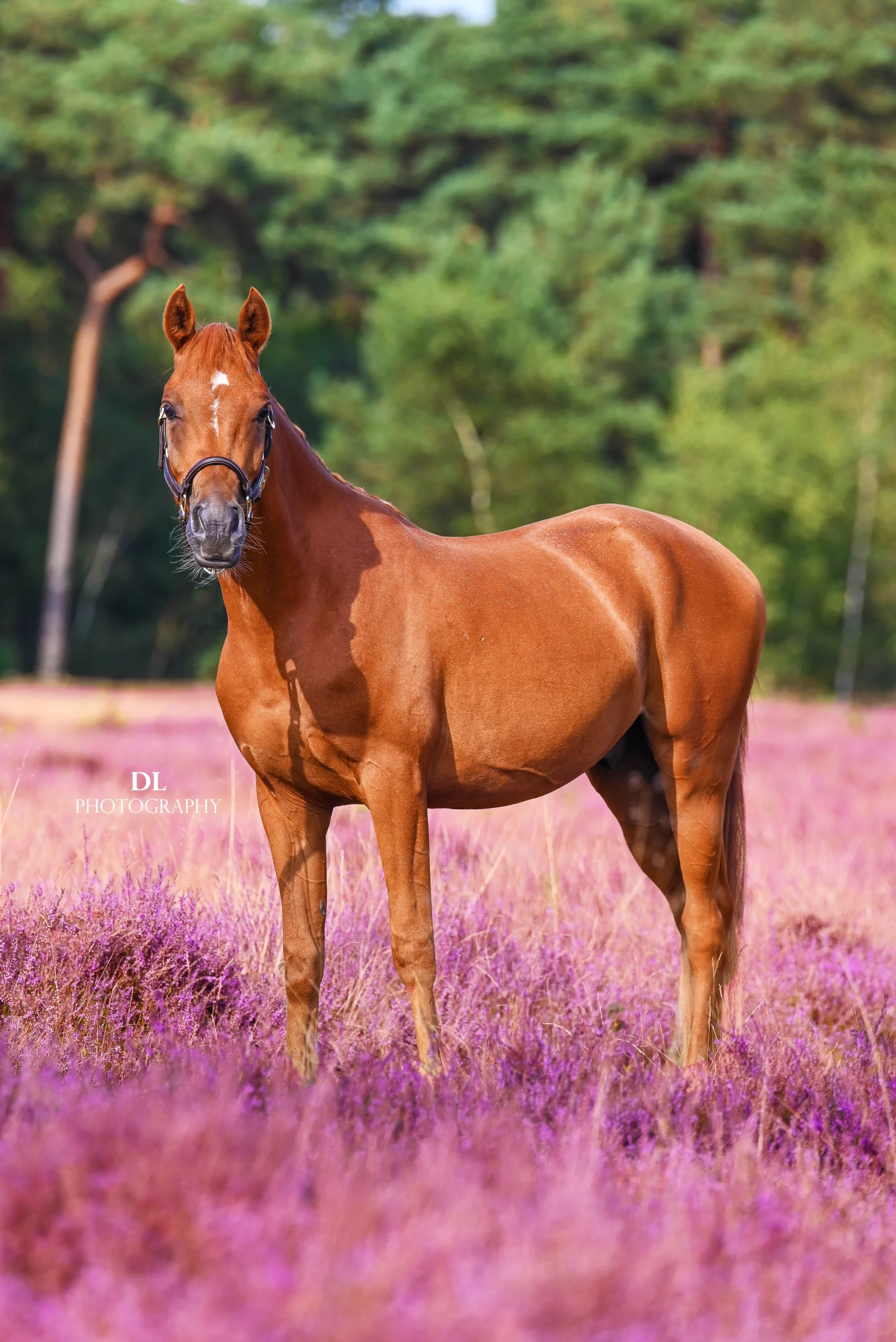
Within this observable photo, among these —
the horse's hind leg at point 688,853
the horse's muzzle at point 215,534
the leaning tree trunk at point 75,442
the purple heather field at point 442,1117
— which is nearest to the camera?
the purple heather field at point 442,1117

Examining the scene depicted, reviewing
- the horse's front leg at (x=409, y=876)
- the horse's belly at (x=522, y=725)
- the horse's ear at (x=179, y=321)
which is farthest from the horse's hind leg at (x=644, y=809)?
the horse's ear at (x=179, y=321)

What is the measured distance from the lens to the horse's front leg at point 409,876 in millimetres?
3340

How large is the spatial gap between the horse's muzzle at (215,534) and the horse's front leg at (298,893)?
0.86m

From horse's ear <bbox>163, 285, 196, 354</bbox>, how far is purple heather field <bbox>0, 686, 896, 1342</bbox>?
1.80 m

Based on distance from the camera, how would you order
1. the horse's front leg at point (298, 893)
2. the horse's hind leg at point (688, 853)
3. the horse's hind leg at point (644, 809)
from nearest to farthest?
the horse's front leg at point (298, 893) → the horse's hind leg at point (688, 853) → the horse's hind leg at point (644, 809)

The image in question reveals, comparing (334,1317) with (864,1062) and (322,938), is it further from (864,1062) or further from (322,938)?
(864,1062)

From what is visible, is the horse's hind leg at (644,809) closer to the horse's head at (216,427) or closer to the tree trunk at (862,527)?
the horse's head at (216,427)

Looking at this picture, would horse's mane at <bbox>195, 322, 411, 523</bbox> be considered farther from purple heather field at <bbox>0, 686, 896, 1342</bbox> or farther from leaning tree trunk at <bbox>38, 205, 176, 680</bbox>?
leaning tree trunk at <bbox>38, 205, 176, 680</bbox>

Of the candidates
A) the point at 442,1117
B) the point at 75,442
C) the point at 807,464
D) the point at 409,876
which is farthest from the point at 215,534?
the point at 807,464

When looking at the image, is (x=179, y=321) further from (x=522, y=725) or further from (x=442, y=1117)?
(x=442, y=1117)

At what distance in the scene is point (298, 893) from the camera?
355cm

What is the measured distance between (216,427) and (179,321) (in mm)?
413

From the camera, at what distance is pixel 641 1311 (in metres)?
1.86

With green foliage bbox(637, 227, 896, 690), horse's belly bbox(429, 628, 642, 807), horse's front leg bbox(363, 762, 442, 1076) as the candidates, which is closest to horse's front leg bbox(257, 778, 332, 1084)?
horse's front leg bbox(363, 762, 442, 1076)
